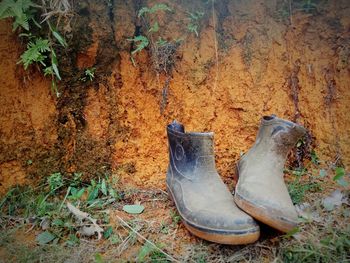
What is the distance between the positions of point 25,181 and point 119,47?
40.5 inches

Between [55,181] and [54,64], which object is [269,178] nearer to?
[55,181]

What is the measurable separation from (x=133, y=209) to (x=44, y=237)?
0.47m

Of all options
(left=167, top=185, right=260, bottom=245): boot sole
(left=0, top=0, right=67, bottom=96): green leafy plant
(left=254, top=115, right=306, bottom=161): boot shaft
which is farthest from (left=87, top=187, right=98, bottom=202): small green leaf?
(left=254, top=115, right=306, bottom=161): boot shaft

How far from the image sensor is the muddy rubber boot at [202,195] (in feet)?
4.70

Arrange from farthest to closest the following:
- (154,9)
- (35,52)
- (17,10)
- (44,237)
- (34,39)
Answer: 1. (154,9)
2. (34,39)
3. (35,52)
4. (17,10)
5. (44,237)

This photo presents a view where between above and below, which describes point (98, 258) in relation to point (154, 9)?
below

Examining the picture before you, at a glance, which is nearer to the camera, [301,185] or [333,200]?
[333,200]

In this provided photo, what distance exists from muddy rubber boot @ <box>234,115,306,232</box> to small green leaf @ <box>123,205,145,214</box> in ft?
1.78

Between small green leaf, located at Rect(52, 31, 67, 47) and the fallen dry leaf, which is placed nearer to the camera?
the fallen dry leaf

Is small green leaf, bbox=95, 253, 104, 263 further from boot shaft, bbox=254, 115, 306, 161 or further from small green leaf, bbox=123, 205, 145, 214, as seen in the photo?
boot shaft, bbox=254, 115, 306, 161

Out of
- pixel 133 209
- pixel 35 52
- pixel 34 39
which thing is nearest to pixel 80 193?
pixel 133 209

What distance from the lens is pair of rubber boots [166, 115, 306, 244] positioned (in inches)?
56.6

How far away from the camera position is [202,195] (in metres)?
1.66

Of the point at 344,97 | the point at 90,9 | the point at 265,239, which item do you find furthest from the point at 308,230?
the point at 90,9
